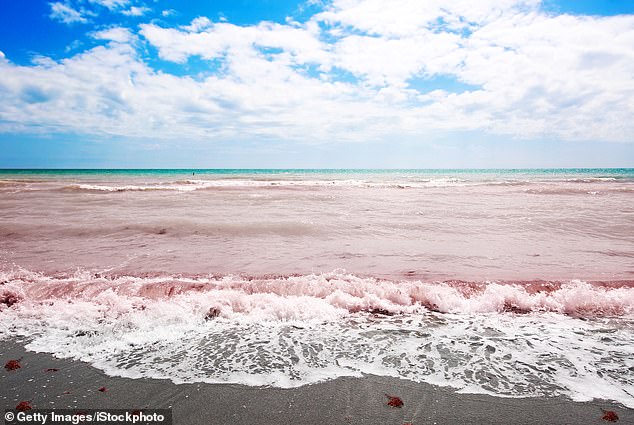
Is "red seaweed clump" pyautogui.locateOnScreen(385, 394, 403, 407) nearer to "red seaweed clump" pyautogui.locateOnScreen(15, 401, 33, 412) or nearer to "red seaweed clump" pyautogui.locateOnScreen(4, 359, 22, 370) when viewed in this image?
"red seaweed clump" pyautogui.locateOnScreen(15, 401, 33, 412)

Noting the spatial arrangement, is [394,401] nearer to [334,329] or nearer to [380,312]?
[334,329]

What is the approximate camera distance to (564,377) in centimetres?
304

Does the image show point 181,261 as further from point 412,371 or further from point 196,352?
point 412,371

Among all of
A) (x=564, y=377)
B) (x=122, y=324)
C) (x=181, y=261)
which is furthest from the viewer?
(x=181, y=261)

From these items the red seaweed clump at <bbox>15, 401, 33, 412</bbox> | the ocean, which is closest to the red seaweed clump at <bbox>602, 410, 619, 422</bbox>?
the ocean

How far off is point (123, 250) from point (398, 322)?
232 inches

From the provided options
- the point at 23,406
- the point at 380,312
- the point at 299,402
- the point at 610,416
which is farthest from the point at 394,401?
the point at 23,406

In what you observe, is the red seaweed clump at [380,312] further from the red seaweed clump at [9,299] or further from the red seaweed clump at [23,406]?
the red seaweed clump at [9,299]

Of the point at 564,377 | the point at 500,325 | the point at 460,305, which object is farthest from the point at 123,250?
the point at 564,377

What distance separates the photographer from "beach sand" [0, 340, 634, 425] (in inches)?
99.7

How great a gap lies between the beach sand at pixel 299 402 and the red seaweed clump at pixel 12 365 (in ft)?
0.15

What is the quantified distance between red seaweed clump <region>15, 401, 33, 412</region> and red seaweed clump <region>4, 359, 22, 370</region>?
0.59 m

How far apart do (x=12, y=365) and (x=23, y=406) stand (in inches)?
27.3

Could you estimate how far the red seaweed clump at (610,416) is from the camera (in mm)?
2518
